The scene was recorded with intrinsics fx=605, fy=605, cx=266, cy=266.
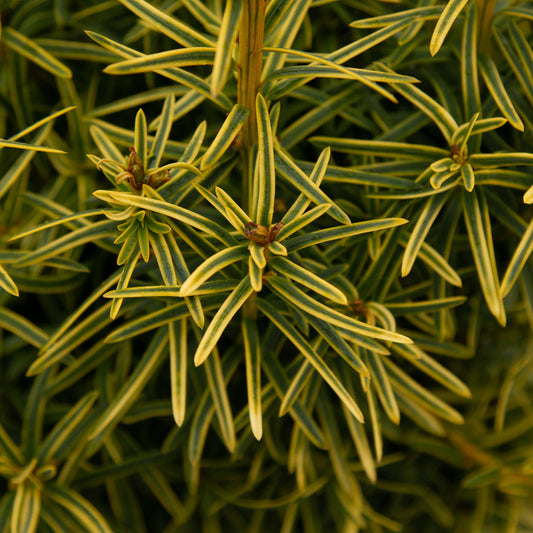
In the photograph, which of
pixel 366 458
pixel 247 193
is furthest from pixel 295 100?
pixel 366 458

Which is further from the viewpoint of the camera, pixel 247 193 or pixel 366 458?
pixel 366 458

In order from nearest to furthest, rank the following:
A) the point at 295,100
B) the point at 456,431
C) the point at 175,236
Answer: the point at 175,236 → the point at 295,100 → the point at 456,431

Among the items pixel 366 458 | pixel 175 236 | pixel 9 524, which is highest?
pixel 175 236

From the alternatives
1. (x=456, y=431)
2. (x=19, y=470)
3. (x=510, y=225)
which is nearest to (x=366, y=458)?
(x=456, y=431)

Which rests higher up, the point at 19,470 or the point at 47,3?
the point at 47,3

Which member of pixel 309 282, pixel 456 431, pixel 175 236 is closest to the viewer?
pixel 309 282

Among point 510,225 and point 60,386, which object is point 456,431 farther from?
point 60,386
